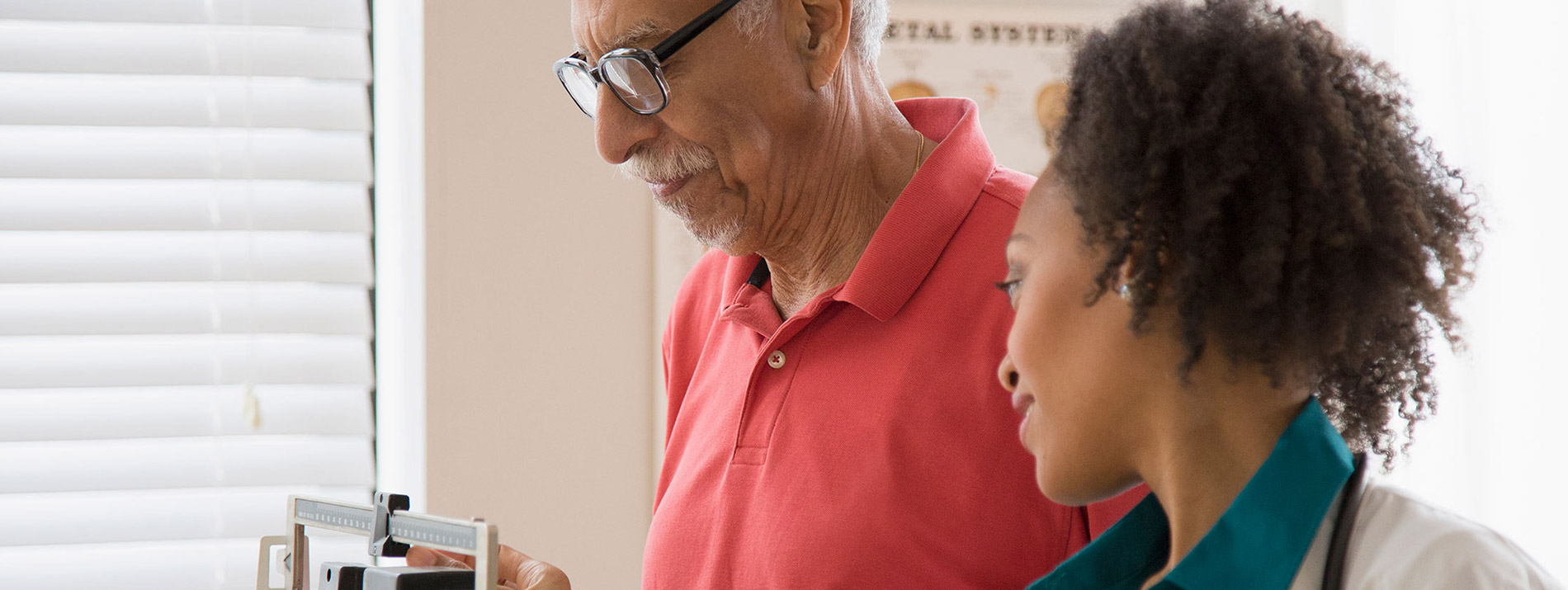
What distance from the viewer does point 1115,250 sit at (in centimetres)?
84

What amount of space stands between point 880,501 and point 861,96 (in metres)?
0.45

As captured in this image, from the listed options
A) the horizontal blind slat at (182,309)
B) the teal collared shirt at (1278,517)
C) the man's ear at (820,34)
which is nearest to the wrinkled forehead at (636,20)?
the man's ear at (820,34)

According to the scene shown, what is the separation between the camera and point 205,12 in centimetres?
204

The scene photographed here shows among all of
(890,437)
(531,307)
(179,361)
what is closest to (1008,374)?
(890,437)

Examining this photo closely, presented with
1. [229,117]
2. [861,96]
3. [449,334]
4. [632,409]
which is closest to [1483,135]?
[861,96]

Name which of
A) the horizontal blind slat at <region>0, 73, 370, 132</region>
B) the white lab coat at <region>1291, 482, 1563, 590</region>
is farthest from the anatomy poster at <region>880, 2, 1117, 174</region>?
the white lab coat at <region>1291, 482, 1563, 590</region>

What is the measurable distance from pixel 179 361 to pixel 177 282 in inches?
5.3

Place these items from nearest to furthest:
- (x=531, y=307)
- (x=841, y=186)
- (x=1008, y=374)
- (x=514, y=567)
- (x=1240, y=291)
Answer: (x=1240, y=291) < (x=1008, y=374) < (x=514, y=567) < (x=841, y=186) < (x=531, y=307)

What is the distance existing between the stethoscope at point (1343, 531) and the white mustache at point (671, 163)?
69 centimetres

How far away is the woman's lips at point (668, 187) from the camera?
1.26m

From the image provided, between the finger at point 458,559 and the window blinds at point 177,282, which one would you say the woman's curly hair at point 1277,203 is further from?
the window blinds at point 177,282

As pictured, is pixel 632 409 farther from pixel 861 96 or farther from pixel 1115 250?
pixel 1115 250

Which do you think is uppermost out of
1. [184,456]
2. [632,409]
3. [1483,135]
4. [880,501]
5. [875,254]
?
[1483,135]

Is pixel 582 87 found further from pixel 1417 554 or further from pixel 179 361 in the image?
pixel 179 361
